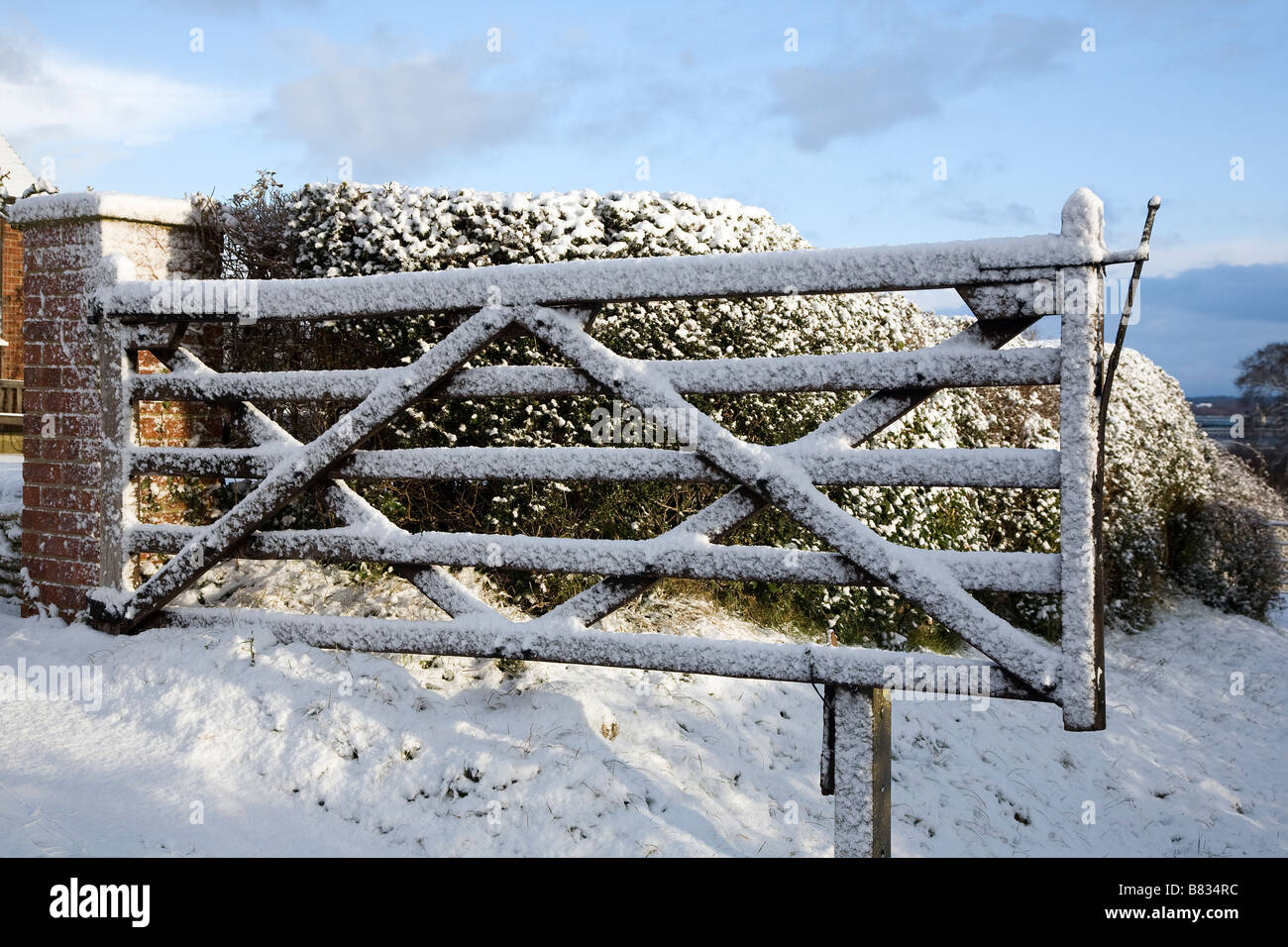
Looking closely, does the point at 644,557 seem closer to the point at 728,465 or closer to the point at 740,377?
the point at 728,465

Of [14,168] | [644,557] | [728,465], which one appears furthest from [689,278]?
[14,168]

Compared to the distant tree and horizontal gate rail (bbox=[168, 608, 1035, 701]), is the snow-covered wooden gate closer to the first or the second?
horizontal gate rail (bbox=[168, 608, 1035, 701])

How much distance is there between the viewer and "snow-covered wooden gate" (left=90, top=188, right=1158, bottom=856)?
3.24 m

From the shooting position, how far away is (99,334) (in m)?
4.49

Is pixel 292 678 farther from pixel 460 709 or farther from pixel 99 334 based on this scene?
pixel 99 334

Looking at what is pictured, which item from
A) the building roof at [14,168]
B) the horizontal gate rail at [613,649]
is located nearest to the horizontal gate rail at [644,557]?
the horizontal gate rail at [613,649]

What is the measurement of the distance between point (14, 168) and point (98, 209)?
22.1 meters

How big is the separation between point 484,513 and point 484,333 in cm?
206

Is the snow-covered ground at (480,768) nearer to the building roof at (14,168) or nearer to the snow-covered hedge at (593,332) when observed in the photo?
the snow-covered hedge at (593,332)

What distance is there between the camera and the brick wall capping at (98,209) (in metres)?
4.54

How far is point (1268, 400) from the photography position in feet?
60.5

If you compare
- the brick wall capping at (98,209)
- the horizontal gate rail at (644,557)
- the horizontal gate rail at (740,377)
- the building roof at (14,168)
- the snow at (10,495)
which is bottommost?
the horizontal gate rail at (644,557)

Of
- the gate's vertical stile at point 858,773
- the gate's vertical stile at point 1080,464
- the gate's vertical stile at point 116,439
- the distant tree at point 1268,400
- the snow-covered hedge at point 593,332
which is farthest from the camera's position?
the distant tree at point 1268,400

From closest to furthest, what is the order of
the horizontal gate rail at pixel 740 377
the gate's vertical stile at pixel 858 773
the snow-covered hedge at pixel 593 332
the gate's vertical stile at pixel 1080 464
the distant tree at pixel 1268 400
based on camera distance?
the gate's vertical stile at pixel 1080 464, the horizontal gate rail at pixel 740 377, the gate's vertical stile at pixel 858 773, the snow-covered hedge at pixel 593 332, the distant tree at pixel 1268 400
